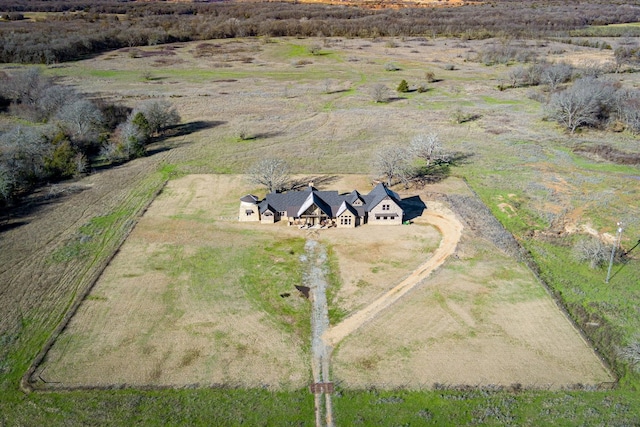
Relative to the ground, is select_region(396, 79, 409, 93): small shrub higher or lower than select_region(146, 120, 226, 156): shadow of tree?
higher

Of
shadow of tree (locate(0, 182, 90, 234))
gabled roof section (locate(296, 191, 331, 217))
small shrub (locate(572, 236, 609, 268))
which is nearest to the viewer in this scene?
small shrub (locate(572, 236, 609, 268))

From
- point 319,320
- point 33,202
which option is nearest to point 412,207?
point 319,320

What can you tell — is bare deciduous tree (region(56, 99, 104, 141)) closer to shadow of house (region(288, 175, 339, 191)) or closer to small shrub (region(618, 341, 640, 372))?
shadow of house (region(288, 175, 339, 191))

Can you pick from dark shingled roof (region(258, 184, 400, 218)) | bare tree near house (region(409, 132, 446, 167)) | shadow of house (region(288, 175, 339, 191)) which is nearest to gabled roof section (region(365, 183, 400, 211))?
dark shingled roof (region(258, 184, 400, 218))

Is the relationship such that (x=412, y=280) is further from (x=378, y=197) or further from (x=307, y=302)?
(x=378, y=197)

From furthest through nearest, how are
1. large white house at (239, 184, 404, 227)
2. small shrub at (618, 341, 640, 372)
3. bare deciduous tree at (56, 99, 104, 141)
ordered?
bare deciduous tree at (56, 99, 104, 141)
large white house at (239, 184, 404, 227)
small shrub at (618, 341, 640, 372)

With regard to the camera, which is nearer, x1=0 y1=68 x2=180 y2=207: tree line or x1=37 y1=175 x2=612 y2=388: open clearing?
x1=37 y1=175 x2=612 y2=388: open clearing

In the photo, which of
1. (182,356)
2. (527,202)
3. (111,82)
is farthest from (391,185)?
(111,82)

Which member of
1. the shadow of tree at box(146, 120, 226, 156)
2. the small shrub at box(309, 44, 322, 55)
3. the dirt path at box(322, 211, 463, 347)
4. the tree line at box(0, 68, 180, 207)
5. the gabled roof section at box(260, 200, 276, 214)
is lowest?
the dirt path at box(322, 211, 463, 347)
